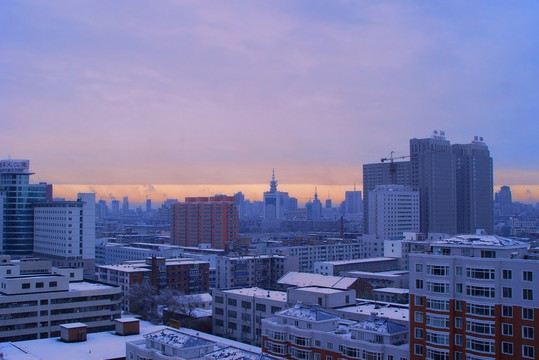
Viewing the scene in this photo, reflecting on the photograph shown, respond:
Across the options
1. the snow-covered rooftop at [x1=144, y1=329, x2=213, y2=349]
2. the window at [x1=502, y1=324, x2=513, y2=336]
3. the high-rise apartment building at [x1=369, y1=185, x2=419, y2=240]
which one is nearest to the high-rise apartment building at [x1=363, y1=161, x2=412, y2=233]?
the high-rise apartment building at [x1=369, y1=185, x2=419, y2=240]

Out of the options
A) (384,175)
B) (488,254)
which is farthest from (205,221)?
(488,254)

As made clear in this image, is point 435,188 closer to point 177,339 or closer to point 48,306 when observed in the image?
point 48,306

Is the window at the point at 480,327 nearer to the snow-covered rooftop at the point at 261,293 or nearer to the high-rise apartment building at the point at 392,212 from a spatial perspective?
the snow-covered rooftop at the point at 261,293

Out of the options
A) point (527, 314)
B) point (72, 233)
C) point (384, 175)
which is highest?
point (384, 175)

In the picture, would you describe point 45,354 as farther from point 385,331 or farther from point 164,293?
point 164,293

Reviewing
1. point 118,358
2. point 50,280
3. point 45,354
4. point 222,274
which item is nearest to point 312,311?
point 118,358

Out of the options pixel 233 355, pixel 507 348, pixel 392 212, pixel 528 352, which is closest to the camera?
pixel 528 352

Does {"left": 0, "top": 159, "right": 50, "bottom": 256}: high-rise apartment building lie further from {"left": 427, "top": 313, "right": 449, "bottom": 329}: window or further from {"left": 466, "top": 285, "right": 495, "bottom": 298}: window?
{"left": 466, "top": 285, "right": 495, "bottom": 298}: window
